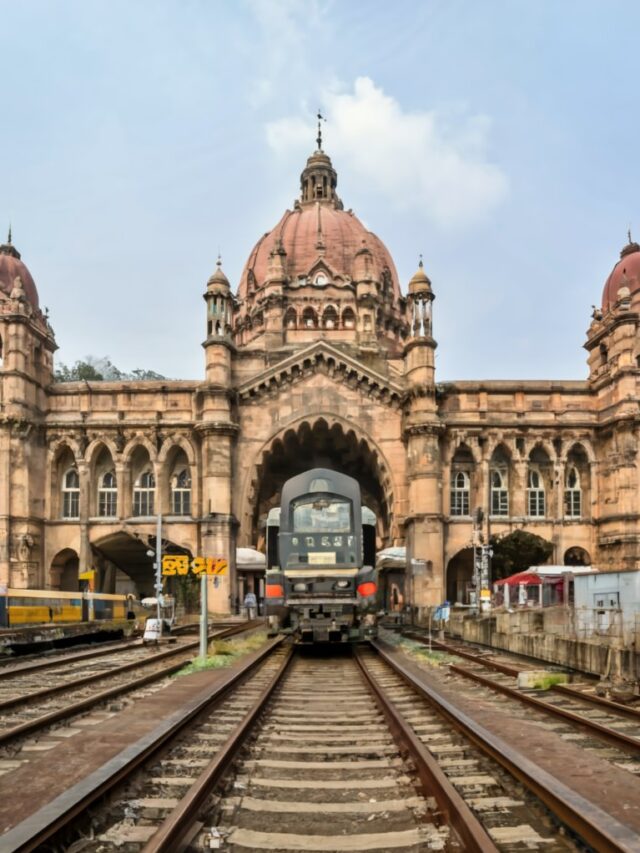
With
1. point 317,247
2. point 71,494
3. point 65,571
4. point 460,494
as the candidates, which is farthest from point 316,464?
point 317,247

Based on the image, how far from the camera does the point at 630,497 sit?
46125 mm

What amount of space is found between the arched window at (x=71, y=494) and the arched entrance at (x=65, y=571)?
6.98ft

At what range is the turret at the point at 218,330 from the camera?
49.2 meters

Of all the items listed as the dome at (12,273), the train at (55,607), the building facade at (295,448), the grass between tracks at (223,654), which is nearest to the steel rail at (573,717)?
the grass between tracks at (223,654)

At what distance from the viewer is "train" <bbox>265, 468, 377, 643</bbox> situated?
23.1 m

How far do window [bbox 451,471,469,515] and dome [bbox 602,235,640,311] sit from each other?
44.5 ft

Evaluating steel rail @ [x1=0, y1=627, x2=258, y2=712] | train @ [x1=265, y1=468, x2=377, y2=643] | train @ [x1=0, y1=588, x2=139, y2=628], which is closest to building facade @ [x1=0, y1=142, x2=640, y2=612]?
train @ [x1=0, y1=588, x2=139, y2=628]

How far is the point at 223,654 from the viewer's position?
22125 mm

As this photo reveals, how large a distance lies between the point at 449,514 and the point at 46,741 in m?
39.7

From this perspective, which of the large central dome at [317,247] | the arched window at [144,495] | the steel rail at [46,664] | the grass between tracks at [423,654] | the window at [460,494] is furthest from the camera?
the large central dome at [317,247]

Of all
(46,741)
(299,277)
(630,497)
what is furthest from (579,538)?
(46,741)

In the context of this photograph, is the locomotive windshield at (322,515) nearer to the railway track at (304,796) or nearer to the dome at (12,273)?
the railway track at (304,796)

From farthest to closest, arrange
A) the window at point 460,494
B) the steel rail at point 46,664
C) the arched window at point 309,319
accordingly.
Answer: the arched window at point 309,319 < the window at point 460,494 < the steel rail at point 46,664

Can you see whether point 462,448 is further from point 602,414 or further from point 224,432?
point 224,432
